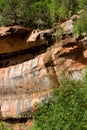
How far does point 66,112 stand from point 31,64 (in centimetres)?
1142

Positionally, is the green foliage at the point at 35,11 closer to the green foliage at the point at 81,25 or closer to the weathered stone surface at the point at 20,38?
the weathered stone surface at the point at 20,38

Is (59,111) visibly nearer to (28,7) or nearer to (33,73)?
(33,73)

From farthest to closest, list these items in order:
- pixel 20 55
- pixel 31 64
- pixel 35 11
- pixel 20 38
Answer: pixel 35 11, pixel 20 55, pixel 20 38, pixel 31 64

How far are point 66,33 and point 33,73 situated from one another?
3593 millimetres

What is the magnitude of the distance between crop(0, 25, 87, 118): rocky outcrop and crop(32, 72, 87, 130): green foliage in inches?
261

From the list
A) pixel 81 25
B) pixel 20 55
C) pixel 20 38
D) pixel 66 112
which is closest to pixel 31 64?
pixel 20 38

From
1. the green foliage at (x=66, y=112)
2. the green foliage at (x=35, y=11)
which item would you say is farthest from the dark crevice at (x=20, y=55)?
the green foliage at (x=66, y=112)

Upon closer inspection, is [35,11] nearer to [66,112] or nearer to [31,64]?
[31,64]

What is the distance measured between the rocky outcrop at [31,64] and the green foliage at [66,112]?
664cm

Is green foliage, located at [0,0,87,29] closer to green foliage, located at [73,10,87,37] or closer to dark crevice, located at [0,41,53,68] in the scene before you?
dark crevice, located at [0,41,53,68]

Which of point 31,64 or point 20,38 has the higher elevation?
point 20,38

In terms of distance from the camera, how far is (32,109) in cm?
2798

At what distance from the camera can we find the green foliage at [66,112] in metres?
16.8

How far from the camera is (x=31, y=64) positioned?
93.2 feet
